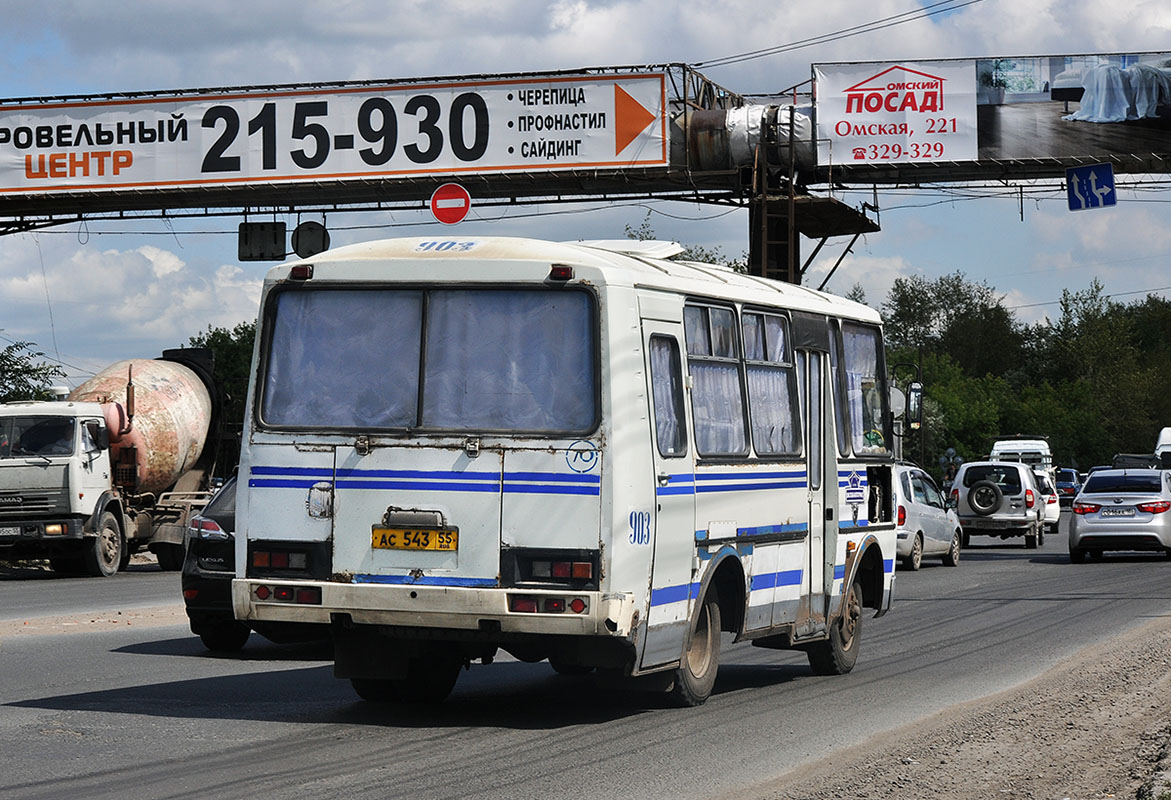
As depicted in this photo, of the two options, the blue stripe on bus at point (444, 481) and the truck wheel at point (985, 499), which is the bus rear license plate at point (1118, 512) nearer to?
the truck wheel at point (985, 499)

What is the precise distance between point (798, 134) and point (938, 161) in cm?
247

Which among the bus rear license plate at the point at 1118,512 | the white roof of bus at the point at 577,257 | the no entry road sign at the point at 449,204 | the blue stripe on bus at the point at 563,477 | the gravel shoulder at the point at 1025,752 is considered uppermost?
the no entry road sign at the point at 449,204

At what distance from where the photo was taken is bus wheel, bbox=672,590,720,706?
10.6 meters

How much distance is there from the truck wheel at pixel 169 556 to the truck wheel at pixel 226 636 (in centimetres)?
1503

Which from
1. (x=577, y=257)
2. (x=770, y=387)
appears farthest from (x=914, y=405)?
(x=577, y=257)

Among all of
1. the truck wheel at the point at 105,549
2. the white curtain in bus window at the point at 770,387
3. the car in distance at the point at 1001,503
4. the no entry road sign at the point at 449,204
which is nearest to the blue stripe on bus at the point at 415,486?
the white curtain in bus window at the point at 770,387

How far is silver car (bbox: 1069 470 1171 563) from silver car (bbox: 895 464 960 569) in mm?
2141

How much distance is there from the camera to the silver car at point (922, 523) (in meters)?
27.9

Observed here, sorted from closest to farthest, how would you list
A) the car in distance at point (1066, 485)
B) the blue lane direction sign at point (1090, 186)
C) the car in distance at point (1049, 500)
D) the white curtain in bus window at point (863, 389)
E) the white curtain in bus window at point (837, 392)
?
the white curtain in bus window at point (837, 392) < the white curtain in bus window at point (863, 389) < the blue lane direction sign at point (1090, 186) < the car in distance at point (1049, 500) < the car in distance at point (1066, 485)

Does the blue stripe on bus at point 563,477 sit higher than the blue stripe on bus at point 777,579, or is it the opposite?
A: the blue stripe on bus at point 563,477

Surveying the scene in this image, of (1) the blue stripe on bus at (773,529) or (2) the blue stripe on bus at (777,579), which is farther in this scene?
(2) the blue stripe on bus at (777,579)

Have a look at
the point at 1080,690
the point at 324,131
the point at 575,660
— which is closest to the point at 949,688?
the point at 1080,690

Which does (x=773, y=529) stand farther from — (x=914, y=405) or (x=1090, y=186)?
(x=1090, y=186)

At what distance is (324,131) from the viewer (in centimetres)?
3086
